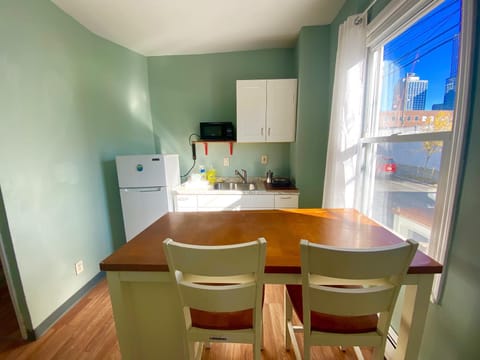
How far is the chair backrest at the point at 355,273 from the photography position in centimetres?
72

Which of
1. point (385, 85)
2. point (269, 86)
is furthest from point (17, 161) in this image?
point (385, 85)

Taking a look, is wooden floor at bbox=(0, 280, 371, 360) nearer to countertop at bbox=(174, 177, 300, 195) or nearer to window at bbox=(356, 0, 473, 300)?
window at bbox=(356, 0, 473, 300)

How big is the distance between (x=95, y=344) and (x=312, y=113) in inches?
114

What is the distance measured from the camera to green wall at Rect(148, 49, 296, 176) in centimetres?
290

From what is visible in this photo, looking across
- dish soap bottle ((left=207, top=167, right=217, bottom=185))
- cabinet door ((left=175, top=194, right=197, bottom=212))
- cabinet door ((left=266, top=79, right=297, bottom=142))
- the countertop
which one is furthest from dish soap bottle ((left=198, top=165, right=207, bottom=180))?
cabinet door ((left=266, top=79, right=297, bottom=142))

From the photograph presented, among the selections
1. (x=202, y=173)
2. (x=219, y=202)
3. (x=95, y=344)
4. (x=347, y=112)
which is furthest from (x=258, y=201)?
(x=95, y=344)

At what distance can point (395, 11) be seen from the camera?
4.30 ft

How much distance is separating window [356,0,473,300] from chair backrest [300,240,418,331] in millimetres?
456

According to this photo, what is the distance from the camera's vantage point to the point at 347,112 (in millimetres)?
1785

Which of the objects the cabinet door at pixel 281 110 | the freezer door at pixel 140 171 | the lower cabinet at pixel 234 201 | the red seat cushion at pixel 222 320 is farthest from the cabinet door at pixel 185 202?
the red seat cushion at pixel 222 320

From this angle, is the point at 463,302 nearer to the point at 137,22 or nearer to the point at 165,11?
the point at 165,11

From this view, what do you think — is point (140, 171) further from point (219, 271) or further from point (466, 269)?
point (466, 269)

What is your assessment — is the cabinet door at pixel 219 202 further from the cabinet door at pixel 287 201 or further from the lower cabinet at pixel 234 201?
the cabinet door at pixel 287 201

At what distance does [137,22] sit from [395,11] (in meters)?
2.24
